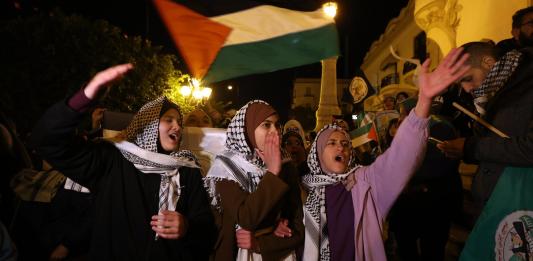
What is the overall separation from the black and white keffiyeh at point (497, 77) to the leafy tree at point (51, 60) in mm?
14475

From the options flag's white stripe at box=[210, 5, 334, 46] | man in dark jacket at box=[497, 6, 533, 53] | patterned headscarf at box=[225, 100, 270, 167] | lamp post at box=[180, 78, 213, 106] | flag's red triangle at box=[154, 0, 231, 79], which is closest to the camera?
patterned headscarf at box=[225, 100, 270, 167]

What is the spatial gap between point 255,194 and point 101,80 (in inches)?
42.4

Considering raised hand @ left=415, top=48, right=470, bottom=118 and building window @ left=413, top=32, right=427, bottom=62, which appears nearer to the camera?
raised hand @ left=415, top=48, right=470, bottom=118

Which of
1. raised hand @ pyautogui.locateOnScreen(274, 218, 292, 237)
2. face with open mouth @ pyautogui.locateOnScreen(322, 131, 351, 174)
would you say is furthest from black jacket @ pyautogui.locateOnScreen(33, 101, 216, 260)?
face with open mouth @ pyautogui.locateOnScreen(322, 131, 351, 174)

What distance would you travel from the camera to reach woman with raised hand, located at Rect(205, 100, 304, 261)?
7.76 ft

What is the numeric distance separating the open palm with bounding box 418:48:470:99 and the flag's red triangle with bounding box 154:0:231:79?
5.60 feet

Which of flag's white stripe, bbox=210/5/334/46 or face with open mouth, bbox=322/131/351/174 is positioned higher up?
flag's white stripe, bbox=210/5/334/46

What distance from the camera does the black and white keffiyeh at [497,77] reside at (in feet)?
8.24

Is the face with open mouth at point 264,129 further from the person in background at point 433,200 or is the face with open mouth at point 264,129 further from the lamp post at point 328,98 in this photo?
the lamp post at point 328,98

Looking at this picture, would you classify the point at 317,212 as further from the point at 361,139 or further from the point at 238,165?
the point at 361,139

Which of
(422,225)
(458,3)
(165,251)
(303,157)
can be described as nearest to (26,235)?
(165,251)

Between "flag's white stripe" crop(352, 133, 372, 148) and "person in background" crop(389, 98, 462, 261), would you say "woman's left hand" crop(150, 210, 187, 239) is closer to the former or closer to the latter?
"person in background" crop(389, 98, 462, 261)

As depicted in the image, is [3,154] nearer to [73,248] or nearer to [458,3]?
[73,248]

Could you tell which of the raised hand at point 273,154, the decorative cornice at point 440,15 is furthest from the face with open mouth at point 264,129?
the decorative cornice at point 440,15
